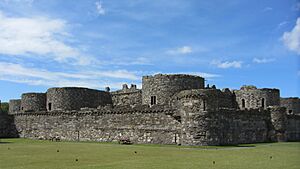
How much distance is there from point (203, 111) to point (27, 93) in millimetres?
29452

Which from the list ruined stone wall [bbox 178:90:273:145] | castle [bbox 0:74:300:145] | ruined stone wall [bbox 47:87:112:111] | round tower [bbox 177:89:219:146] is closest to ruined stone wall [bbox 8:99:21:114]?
castle [bbox 0:74:300:145]

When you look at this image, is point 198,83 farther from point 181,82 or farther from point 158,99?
point 158,99

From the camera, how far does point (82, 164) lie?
14.9 metres

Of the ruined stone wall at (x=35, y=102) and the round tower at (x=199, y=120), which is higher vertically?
the ruined stone wall at (x=35, y=102)

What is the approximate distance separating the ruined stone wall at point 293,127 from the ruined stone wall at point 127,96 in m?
15.8

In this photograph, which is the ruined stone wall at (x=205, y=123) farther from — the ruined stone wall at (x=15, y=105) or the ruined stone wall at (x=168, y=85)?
the ruined stone wall at (x=15, y=105)

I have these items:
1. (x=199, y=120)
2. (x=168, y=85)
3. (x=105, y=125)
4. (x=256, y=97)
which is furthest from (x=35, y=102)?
(x=199, y=120)

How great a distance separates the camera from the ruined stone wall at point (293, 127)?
1583 inches

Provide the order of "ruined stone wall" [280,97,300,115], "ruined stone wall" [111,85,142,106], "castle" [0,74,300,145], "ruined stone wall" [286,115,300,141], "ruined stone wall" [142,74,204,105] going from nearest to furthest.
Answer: "castle" [0,74,300,145], "ruined stone wall" [142,74,204,105], "ruined stone wall" [286,115,300,141], "ruined stone wall" [111,85,142,106], "ruined stone wall" [280,97,300,115]

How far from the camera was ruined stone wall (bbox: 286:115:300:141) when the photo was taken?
4022 cm

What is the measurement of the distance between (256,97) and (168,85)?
10703mm

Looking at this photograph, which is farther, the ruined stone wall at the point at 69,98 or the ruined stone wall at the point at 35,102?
the ruined stone wall at the point at 35,102

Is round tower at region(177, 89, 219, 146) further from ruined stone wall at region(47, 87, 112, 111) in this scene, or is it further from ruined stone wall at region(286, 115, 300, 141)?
ruined stone wall at region(47, 87, 112, 111)

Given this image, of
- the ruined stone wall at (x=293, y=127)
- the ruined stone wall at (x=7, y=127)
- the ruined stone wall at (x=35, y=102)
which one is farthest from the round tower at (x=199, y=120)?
the ruined stone wall at (x=35, y=102)
